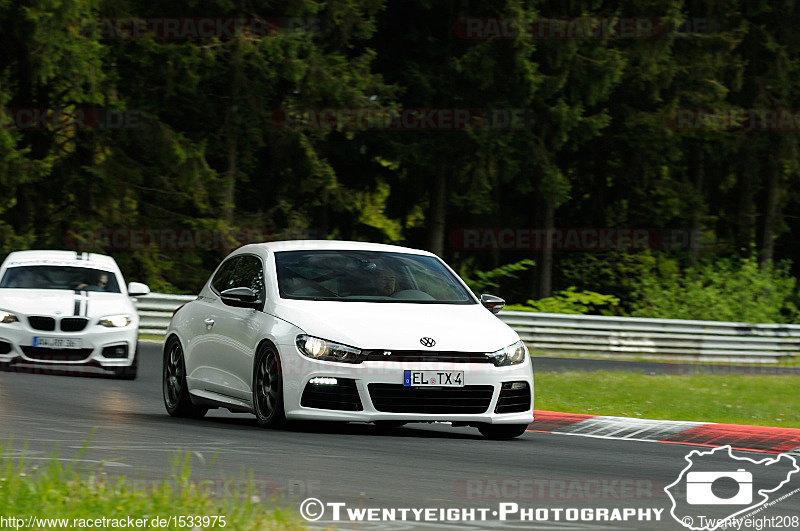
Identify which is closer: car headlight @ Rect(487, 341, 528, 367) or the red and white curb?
car headlight @ Rect(487, 341, 528, 367)

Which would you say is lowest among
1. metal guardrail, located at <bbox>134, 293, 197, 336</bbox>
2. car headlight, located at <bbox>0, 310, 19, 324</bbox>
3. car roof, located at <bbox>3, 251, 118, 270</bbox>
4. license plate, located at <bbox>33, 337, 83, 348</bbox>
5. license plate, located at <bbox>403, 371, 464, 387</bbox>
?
metal guardrail, located at <bbox>134, 293, 197, 336</bbox>

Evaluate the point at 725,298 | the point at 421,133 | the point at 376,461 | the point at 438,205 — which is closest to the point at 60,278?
the point at 376,461

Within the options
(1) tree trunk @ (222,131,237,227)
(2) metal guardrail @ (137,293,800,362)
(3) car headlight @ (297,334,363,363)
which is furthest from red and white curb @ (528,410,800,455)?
(1) tree trunk @ (222,131,237,227)

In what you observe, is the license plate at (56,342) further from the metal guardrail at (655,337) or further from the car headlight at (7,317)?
the metal guardrail at (655,337)

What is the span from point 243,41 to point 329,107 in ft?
8.58

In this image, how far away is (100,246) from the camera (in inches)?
1341

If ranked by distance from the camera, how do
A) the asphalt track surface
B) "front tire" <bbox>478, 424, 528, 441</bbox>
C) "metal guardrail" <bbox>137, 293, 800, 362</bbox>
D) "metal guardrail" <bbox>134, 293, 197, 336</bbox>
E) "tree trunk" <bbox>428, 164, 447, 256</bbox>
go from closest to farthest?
the asphalt track surface, "front tire" <bbox>478, 424, 528, 441</bbox>, "metal guardrail" <bbox>134, 293, 197, 336</bbox>, "metal guardrail" <bbox>137, 293, 800, 362</bbox>, "tree trunk" <bbox>428, 164, 447, 256</bbox>

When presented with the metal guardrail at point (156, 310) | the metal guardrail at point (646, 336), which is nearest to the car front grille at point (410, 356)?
the metal guardrail at point (156, 310)

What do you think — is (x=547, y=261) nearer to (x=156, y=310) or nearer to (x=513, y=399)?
(x=156, y=310)

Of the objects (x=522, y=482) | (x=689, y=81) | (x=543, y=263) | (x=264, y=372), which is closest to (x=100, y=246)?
(x=543, y=263)

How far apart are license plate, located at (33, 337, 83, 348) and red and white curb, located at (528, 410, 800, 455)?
6323 mm

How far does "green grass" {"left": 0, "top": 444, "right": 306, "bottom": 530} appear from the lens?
6543 millimetres

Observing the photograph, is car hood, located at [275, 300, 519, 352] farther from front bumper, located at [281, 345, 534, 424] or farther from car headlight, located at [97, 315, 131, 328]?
car headlight, located at [97, 315, 131, 328]

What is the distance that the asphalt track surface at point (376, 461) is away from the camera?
790 centimetres
